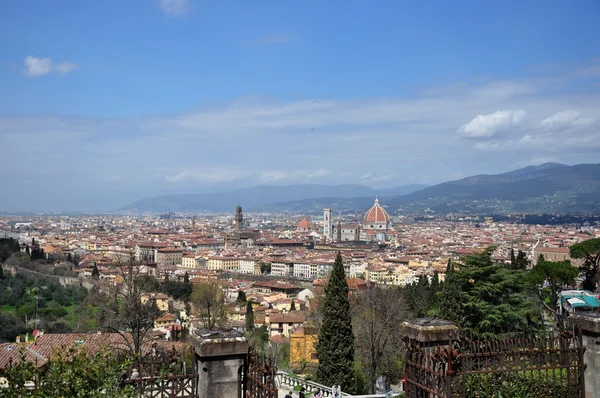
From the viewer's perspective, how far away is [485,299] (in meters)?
13.2

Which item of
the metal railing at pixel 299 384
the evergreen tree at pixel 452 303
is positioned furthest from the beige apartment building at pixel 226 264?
the metal railing at pixel 299 384

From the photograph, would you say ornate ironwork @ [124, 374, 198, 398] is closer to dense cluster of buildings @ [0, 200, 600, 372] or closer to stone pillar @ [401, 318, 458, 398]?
stone pillar @ [401, 318, 458, 398]

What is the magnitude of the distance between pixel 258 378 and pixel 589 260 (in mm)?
23059

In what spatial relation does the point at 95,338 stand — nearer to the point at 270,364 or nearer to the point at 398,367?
the point at 398,367

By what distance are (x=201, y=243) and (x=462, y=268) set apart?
9222 centimetres

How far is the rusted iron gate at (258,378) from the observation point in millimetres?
3527

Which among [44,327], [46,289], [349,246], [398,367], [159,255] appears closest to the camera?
[398,367]

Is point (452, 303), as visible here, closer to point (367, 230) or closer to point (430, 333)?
point (430, 333)

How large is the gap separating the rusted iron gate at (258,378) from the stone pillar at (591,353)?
97.2 inches

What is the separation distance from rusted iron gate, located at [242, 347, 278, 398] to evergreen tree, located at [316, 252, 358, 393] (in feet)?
35.0

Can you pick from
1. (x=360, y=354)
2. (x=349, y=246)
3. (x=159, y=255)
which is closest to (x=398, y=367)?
(x=360, y=354)

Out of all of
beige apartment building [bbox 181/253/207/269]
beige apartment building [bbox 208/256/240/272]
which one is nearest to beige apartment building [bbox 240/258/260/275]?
beige apartment building [bbox 208/256/240/272]

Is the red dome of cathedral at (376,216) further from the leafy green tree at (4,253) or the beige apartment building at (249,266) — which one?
the leafy green tree at (4,253)

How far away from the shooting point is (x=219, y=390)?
375 centimetres
